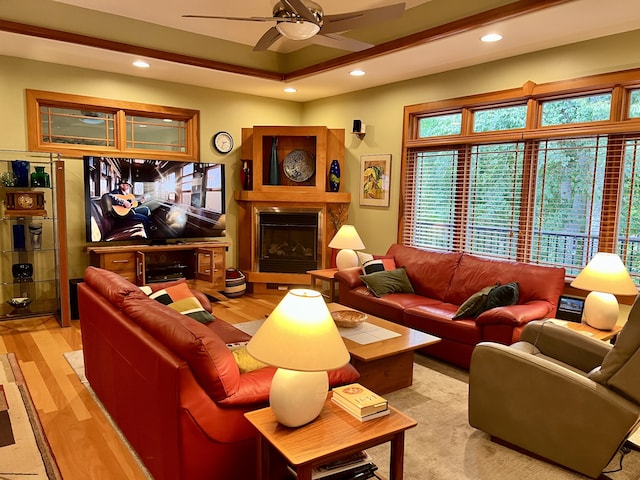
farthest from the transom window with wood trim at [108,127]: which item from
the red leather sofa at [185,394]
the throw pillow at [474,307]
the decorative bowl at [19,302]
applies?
the throw pillow at [474,307]

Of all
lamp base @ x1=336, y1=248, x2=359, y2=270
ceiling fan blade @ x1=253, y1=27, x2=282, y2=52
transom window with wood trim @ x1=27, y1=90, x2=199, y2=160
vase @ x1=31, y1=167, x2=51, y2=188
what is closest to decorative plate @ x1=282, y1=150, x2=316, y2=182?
transom window with wood trim @ x1=27, y1=90, x2=199, y2=160

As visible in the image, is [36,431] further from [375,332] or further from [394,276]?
[394,276]

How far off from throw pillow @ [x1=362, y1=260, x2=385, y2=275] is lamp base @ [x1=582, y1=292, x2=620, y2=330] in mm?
2026

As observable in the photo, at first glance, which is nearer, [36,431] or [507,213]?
[36,431]

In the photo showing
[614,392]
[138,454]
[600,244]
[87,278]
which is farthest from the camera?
[600,244]

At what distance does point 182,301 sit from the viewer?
3320mm

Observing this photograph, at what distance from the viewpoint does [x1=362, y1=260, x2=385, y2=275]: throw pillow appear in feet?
16.1

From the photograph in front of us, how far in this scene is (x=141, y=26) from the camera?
4.72 metres

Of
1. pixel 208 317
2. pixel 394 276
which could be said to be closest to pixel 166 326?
pixel 208 317

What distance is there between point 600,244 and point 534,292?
0.69 meters

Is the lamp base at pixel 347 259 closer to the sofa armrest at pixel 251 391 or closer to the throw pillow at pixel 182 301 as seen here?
the throw pillow at pixel 182 301

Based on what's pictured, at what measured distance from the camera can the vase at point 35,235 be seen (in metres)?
4.83

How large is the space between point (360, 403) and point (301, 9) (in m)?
2.22

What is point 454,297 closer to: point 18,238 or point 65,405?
point 65,405
